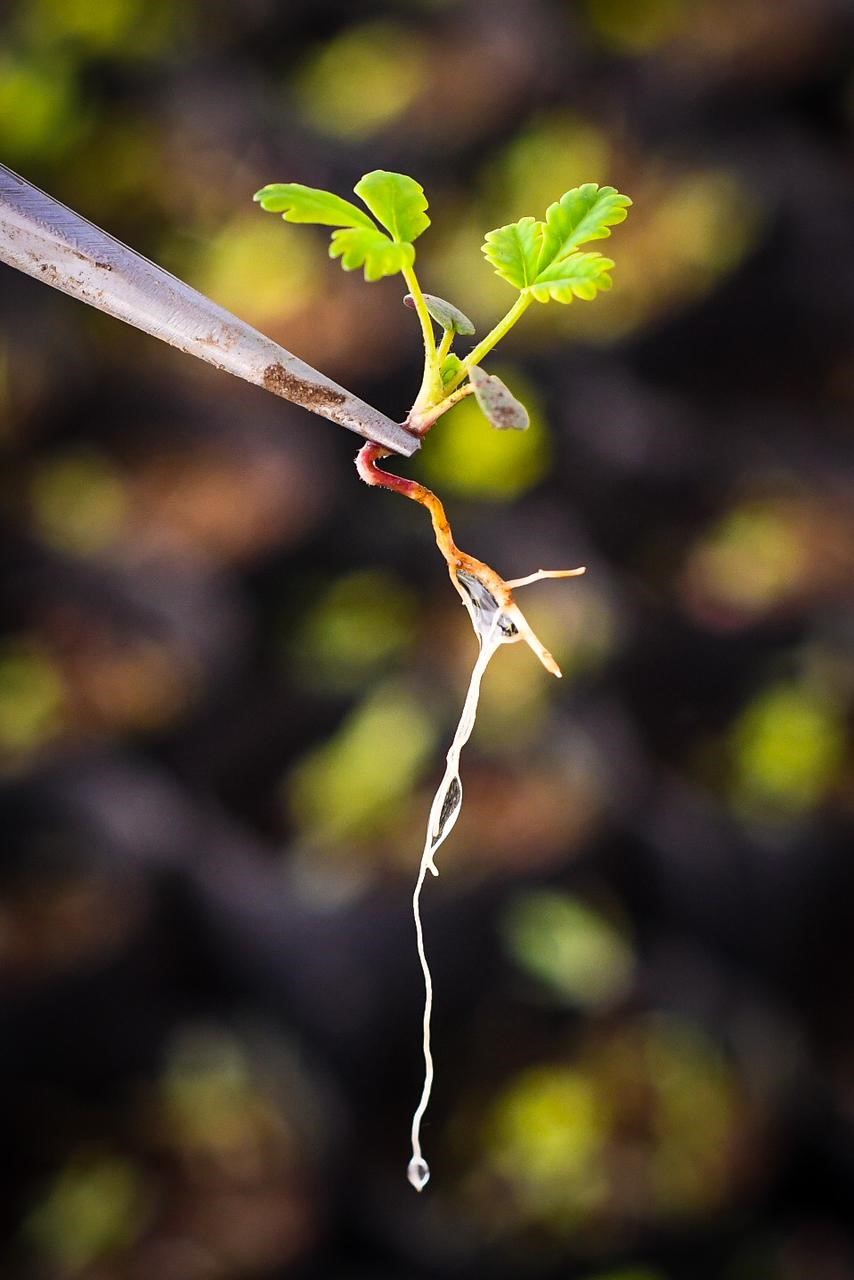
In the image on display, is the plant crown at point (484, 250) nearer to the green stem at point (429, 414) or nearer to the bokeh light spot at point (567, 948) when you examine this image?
the green stem at point (429, 414)

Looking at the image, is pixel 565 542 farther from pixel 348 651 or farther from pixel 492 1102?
pixel 492 1102

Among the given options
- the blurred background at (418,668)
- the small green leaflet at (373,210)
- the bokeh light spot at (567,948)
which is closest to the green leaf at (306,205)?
the small green leaflet at (373,210)

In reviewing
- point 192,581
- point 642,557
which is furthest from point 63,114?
point 642,557

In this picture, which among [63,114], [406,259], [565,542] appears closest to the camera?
[406,259]

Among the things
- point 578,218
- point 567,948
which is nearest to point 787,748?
point 567,948

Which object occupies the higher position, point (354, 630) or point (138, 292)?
point (138, 292)

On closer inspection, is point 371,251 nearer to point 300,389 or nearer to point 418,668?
point 300,389
